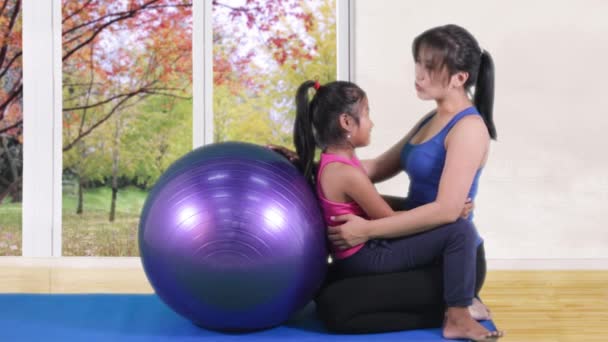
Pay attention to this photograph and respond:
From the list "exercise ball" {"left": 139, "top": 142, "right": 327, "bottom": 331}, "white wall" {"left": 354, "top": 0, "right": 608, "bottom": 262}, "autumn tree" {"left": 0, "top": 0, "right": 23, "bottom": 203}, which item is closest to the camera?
"exercise ball" {"left": 139, "top": 142, "right": 327, "bottom": 331}

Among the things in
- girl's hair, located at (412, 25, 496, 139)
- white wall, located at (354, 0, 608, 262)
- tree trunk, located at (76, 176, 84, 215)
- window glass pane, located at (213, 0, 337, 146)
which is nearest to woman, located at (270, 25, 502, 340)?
girl's hair, located at (412, 25, 496, 139)

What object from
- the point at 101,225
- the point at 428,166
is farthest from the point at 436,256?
the point at 101,225

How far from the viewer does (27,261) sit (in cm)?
457

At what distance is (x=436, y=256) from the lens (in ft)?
7.61

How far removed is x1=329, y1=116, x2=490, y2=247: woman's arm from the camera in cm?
224

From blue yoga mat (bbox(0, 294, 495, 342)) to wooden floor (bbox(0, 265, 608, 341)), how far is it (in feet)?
2.74

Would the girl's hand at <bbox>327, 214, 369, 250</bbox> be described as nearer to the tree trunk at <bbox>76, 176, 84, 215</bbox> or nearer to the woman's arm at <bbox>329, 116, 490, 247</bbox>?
the woman's arm at <bbox>329, 116, 490, 247</bbox>

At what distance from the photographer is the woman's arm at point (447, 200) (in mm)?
2244

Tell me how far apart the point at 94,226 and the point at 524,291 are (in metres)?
3.42

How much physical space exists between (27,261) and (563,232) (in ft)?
10.7

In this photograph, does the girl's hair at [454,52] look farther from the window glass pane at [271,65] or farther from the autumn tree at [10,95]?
the autumn tree at [10,95]

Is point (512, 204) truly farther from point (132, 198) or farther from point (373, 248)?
point (132, 198)

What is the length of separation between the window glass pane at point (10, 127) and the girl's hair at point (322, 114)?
12.9ft

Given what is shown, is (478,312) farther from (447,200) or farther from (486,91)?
(486,91)
